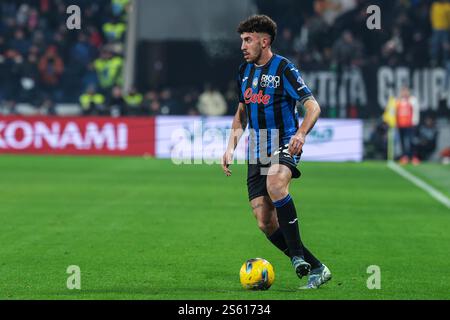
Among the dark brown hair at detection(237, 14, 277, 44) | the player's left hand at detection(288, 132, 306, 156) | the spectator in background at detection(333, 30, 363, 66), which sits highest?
the spectator in background at detection(333, 30, 363, 66)

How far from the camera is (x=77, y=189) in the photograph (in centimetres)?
1962

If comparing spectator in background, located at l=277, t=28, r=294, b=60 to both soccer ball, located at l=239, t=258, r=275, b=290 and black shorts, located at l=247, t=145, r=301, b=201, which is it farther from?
soccer ball, located at l=239, t=258, r=275, b=290

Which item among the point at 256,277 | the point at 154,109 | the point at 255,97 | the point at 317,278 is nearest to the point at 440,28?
the point at 154,109

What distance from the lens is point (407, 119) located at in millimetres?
29328

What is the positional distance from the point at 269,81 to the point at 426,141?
68.7ft

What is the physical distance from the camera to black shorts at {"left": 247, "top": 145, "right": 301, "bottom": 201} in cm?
938

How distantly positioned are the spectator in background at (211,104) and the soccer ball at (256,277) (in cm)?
2198

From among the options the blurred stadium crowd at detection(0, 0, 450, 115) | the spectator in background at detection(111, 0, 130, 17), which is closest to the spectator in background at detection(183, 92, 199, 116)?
the blurred stadium crowd at detection(0, 0, 450, 115)

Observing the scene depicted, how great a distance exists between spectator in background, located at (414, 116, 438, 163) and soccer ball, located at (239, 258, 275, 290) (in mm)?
21197

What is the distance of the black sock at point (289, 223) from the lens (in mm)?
9328

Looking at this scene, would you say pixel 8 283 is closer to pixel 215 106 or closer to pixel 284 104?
pixel 284 104

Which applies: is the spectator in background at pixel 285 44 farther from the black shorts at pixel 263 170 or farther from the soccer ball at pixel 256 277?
the soccer ball at pixel 256 277

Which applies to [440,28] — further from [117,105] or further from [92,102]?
[92,102]

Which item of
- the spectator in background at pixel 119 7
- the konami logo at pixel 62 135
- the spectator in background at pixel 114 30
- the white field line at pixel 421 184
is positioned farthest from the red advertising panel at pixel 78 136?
the white field line at pixel 421 184
